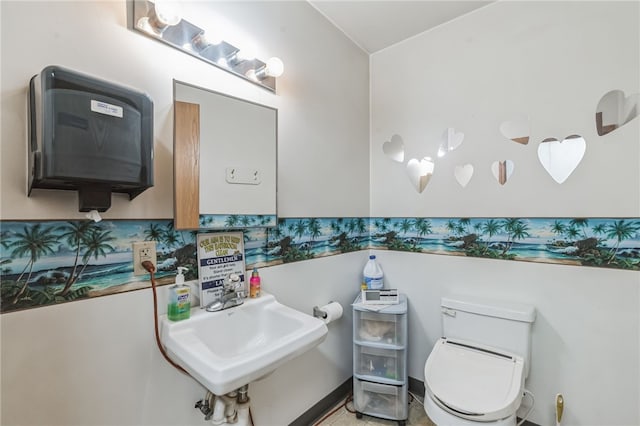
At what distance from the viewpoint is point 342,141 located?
6.36 ft

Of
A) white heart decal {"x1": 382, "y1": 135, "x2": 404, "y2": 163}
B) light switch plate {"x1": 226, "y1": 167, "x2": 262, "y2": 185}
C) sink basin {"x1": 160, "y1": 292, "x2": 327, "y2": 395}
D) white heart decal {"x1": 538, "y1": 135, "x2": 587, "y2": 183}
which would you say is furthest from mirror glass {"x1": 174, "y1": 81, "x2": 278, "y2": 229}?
white heart decal {"x1": 538, "y1": 135, "x2": 587, "y2": 183}

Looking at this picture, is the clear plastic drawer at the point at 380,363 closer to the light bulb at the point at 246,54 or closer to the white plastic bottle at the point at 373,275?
the white plastic bottle at the point at 373,275

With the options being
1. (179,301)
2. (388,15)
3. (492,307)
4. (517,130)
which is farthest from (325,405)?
Result: (388,15)

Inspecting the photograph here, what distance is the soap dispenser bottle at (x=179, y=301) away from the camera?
3.43ft

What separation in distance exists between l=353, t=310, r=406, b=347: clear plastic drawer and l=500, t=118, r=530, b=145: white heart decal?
123 cm

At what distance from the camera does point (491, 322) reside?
156cm

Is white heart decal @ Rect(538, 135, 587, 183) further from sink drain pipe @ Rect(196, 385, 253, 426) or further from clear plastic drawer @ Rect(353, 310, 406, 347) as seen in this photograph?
sink drain pipe @ Rect(196, 385, 253, 426)

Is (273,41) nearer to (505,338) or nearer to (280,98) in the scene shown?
(280,98)

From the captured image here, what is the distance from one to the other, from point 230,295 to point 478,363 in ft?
4.23

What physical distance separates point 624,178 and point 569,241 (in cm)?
37

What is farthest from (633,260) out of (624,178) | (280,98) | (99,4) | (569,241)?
(99,4)

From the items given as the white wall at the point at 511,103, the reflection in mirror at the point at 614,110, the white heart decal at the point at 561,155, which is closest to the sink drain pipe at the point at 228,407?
the white wall at the point at 511,103

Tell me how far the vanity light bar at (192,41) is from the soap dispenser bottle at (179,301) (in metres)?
0.88

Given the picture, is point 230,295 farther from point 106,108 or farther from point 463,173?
point 463,173
